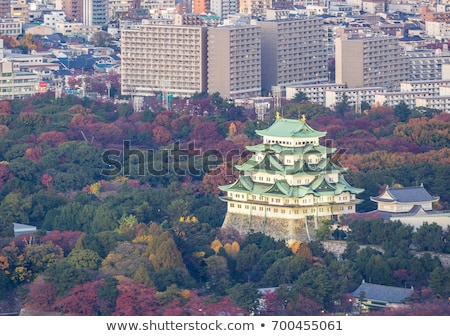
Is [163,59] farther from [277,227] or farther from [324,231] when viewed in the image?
[324,231]

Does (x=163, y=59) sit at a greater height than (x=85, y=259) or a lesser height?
greater

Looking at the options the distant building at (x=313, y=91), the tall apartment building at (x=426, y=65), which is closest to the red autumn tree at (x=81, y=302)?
the distant building at (x=313, y=91)

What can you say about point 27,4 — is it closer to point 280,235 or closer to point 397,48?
point 397,48

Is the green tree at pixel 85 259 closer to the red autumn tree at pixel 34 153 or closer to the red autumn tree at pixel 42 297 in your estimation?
the red autumn tree at pixel 42 297

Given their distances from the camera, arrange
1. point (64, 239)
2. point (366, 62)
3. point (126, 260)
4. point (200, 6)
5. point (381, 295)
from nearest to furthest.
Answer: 1. point (381, 295)
2. point (126, 260)
3. point (64, 239)
4. point (366, 62)
5. point (200, 6)

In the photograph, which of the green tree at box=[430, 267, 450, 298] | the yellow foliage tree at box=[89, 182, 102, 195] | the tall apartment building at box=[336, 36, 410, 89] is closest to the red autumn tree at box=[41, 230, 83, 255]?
the yellow foliage tree at box=[89, 182, 102, 195]

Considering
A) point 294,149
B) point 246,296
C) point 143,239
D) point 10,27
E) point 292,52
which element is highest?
point 294,149

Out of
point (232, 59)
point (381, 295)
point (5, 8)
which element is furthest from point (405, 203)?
point (5, 8)

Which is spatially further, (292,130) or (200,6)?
(200,6)
